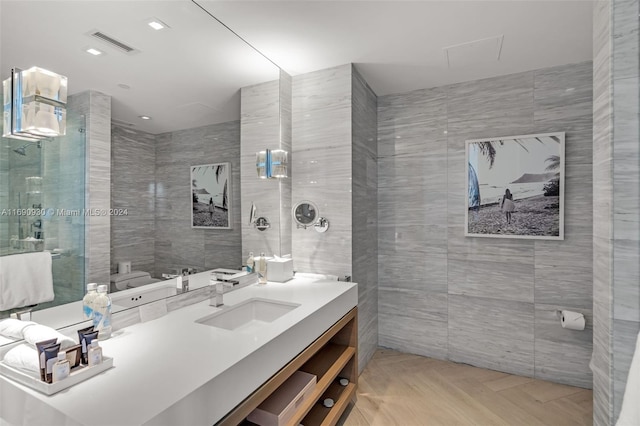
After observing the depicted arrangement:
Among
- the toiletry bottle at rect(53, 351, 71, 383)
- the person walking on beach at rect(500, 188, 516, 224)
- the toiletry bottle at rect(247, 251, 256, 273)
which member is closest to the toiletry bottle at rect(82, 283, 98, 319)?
the toiletry bottle at rect(53, 351, 71, 383)

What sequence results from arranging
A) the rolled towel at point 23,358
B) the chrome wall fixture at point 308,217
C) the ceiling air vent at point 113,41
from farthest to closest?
the chrome wall fixture at point 308,217 → the ceiling air vent at point 113,41 → the rolled towel at point 23,358

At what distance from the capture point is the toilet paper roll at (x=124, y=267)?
150 centimetres

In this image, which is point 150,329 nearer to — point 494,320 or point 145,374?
point 145,374

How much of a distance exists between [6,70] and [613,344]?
7.39 feet

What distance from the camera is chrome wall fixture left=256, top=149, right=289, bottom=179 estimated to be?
2395 mm

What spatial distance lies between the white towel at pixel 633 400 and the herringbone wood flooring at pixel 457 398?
138 centimetres

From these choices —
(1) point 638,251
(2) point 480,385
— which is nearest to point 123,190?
(1) point 638,251

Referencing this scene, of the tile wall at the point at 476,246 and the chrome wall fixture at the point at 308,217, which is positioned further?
the chrome wall fixture at the point at 308,217

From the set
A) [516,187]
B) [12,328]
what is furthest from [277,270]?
[516,187]

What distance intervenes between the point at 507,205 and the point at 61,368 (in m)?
2.94

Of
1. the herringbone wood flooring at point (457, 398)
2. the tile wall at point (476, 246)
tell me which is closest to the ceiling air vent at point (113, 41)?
the tile wall at point (476, 246)

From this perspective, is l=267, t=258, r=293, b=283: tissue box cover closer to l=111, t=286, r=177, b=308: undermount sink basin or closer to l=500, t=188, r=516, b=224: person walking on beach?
l=111, t=286, r=177, b=308: undermount sink basin

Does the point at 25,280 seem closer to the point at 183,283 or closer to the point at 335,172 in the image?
the point at 183,283

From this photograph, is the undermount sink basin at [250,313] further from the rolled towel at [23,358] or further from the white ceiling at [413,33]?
the white ceiling at [413,33]
